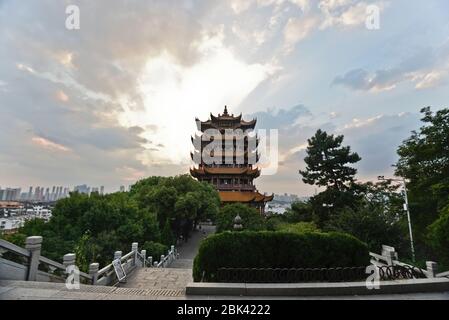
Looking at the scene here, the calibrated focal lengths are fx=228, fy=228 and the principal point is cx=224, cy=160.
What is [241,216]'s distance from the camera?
22750mm

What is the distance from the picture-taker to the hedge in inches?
229

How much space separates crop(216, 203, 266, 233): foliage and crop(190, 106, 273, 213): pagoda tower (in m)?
7.95

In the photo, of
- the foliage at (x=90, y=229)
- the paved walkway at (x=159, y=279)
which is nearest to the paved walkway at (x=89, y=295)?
the paved walkway at (x=159, y=279)

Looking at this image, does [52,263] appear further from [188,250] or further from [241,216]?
[188,250]

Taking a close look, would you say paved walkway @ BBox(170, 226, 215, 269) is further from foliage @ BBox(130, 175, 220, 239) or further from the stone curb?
the stone curb

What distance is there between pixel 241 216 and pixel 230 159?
15.2m

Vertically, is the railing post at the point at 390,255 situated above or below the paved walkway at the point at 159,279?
above

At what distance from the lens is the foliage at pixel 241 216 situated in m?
19.9

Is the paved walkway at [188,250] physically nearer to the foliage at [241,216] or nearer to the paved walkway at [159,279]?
the foliage at [241,216]

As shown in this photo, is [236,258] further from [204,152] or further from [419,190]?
[204,152]

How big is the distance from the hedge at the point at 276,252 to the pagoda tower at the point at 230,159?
25883 mm

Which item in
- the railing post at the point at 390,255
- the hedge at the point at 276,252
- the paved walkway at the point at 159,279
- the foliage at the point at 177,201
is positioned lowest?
the paved walkway at the point at 159,279
